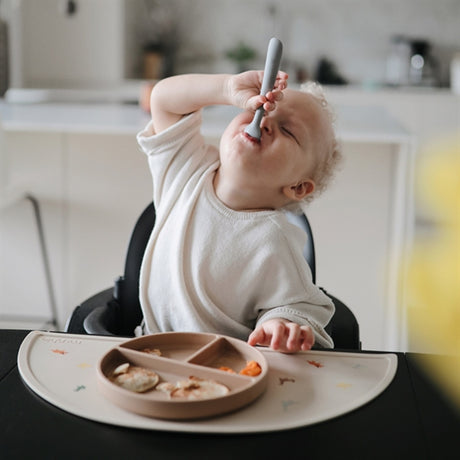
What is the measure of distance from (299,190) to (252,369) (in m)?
0.47

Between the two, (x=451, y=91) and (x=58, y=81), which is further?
(x=58, y=81)

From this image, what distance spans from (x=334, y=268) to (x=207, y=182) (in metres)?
1.47

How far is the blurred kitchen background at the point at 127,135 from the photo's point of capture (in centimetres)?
251

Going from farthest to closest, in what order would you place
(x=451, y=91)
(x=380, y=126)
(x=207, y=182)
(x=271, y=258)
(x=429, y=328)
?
(x=451, y=91) < (x=380, y=126) < (x=207, y=182) < (x=271, y=258) < (x=429, y=328)

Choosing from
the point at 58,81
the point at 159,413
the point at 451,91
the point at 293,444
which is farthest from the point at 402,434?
the point at 58,81

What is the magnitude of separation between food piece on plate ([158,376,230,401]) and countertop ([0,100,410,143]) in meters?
1.52

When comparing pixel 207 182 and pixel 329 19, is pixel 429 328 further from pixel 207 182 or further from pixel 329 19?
pixel 329 19

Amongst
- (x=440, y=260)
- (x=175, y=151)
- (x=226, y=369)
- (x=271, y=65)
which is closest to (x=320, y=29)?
(x=175, y=151)

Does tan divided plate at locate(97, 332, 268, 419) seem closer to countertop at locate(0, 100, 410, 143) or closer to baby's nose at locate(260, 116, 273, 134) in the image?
baby's nose at locate(260, 116, 273, 134)

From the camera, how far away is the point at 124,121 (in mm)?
2559

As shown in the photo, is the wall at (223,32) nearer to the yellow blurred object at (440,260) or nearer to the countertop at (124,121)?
the countertop at (124,121)

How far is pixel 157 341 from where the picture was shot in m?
0.83

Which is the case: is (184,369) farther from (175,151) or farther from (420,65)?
(420,65)

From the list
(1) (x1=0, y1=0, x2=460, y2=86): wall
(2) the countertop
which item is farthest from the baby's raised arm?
(1) (x1=0, y1=0, x2=460, y2=86): wall
